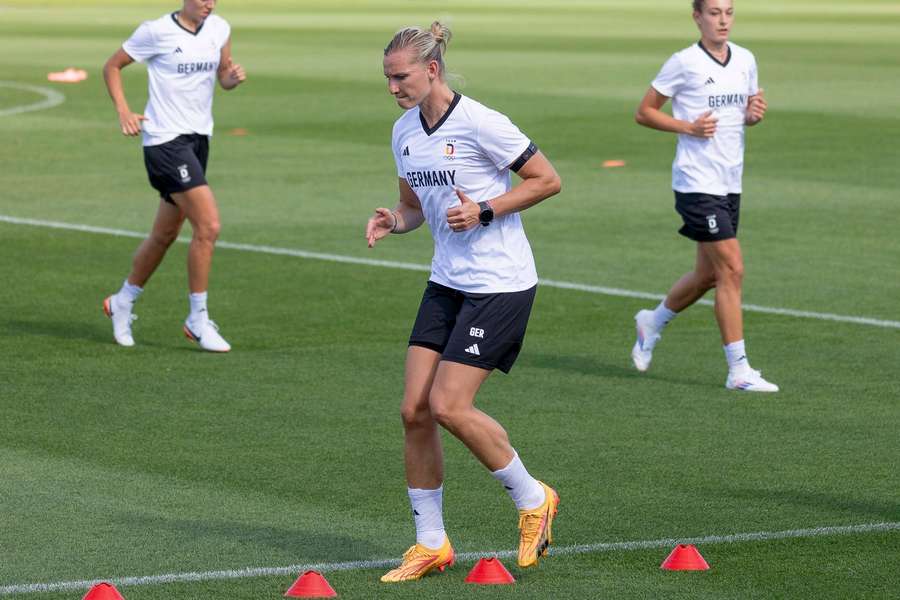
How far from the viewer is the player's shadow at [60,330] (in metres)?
13.2

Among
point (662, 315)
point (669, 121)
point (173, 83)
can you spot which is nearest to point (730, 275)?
point (662, 315)

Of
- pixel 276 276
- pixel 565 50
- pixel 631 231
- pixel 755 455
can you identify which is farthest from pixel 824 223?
pixel 565 50

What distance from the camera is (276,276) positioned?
1570cm

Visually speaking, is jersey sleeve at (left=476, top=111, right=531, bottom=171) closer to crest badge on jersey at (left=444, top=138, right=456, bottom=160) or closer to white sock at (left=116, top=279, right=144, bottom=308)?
crest badge on jersey at (left=444, top=138, right=456, bottom=160)

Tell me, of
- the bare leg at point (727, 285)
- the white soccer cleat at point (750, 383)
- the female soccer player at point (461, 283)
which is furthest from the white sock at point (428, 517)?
the bare leg at point (727, 285)

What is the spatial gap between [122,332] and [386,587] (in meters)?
5.76

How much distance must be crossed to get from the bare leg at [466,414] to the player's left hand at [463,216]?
55cm

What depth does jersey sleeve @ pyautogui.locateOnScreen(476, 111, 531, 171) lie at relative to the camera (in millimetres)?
7781

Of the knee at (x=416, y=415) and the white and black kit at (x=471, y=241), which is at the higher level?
the white and black kit at (x=471, y=241)

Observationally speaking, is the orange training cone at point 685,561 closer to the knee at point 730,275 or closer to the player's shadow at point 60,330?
the knee at point 730,275

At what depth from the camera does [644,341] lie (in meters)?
12.1

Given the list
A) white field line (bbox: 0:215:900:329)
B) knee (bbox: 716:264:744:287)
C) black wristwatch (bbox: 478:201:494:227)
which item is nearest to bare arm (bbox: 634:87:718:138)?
knee (bbox: 716:264:744:287)

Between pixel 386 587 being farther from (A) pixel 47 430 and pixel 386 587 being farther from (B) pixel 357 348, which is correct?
(B) pixel 357 348

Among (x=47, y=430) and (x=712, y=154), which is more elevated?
(x=712, y=154)
